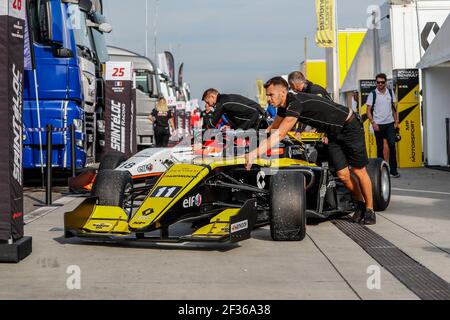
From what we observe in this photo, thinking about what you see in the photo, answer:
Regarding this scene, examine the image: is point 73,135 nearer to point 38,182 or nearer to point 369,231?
point 38,182

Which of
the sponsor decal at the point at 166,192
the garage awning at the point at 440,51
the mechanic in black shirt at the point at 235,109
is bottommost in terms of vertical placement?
the sponsor decal at the point at 166,192

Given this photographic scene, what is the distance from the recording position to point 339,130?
855 centimetres

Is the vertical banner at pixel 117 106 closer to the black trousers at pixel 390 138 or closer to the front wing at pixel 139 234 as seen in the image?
the black trousers at pixel 390 138

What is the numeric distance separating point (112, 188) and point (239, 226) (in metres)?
1.77

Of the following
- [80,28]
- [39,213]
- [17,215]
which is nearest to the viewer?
[17,215]

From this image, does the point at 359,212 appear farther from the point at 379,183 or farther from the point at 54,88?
the point at 54,88

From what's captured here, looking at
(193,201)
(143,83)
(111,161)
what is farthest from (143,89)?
(193,201)

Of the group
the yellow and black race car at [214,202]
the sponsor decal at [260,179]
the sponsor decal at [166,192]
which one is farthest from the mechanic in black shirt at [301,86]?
the sponsor decal at [166,192]

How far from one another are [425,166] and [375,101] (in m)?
3.29

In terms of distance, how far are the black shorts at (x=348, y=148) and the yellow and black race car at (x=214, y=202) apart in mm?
181

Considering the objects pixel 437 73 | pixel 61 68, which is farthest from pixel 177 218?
Answer: pixel 437 73

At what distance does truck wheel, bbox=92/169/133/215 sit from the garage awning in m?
8.53

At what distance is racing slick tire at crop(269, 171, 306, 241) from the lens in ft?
23.9

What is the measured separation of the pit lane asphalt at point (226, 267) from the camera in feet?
17.3
